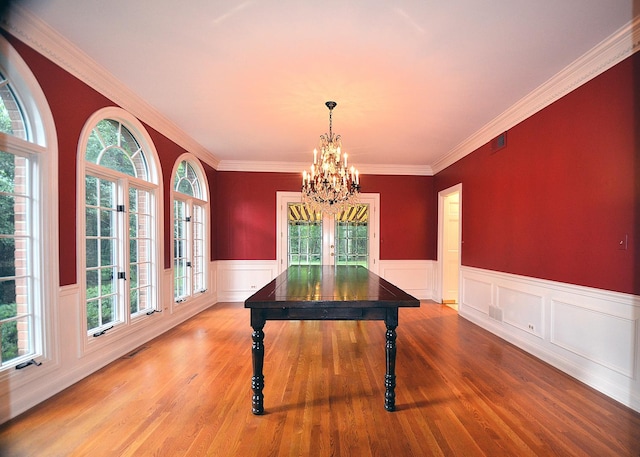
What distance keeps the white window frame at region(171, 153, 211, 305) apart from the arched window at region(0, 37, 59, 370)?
6.14ft

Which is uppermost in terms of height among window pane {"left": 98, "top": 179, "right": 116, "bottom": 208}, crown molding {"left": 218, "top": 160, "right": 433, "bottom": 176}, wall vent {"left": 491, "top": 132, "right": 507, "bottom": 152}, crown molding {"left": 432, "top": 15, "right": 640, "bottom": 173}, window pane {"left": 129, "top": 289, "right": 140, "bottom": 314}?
crown molding {"left": 432, "top": 15, "right": 640, "bottom": 173}

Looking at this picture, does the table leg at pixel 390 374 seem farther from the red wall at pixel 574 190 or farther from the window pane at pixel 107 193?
the window pane at pixel 107 193

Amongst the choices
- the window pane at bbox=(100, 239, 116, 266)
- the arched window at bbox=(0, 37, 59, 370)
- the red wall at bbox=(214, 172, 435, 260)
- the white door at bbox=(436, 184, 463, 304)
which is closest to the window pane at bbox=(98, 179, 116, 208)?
the window pane at bbox=(100, 239, 116, 266)

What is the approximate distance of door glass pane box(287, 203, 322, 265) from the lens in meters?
6.07

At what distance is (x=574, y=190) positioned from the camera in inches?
106

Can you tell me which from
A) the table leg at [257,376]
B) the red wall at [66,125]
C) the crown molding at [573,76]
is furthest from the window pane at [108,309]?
the crown molding at [573,76]

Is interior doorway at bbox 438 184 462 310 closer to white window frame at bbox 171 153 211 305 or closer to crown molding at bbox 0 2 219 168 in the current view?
white window frame at bbox 171 153 211 305

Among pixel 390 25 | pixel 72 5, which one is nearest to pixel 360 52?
pixel 390 25

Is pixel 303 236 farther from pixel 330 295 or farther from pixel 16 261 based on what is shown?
pixel 16 261

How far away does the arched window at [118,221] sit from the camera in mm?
2774

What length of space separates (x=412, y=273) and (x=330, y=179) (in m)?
3.75

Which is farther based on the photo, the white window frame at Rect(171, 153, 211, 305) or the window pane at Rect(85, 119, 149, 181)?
the white window frame at Rect(171, 153, 211, 305)

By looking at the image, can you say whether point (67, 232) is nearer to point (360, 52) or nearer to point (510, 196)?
point (360, 52)

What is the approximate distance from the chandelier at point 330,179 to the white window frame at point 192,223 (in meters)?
2.12
